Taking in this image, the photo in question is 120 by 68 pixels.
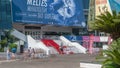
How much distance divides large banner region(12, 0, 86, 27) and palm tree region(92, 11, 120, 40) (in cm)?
4579

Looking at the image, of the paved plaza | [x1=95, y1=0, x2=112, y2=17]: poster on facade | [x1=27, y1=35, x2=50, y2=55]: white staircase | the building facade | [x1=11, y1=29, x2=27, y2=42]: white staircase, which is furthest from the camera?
the building facade

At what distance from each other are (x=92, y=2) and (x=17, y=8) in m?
16.3

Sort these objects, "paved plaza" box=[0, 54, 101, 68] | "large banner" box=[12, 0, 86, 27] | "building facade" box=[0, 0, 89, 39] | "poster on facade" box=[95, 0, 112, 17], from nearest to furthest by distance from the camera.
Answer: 1. "paved plaza" box=[0, 54, 101, 68]
2. "poster on facade" box=[95, 0, 112, 17]
3. "building facade" box=[0, 0, 89, 39]
4. "large banner" box=[12, 0, 86, 27]

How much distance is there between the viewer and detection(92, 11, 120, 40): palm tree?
76.6 feet

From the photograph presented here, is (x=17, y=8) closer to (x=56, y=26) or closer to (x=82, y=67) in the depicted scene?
(x=56, y=26)

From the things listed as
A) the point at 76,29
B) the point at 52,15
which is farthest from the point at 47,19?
the point at 76,29

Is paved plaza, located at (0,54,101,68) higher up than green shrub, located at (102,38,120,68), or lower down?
lower down

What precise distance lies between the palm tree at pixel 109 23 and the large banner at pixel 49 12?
150 feet

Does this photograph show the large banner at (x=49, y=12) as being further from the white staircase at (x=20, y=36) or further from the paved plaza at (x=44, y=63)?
the paved plaza at (x=44, y=63)

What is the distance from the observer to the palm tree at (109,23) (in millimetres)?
23359

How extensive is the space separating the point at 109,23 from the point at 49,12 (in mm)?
51584

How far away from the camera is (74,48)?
204 feet

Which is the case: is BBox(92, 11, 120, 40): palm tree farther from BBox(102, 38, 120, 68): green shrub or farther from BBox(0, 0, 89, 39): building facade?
BBox(0, 0, 89, 39): building facade

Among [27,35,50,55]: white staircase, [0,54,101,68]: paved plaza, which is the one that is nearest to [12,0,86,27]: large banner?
[27,35,50,55]: white staircase
